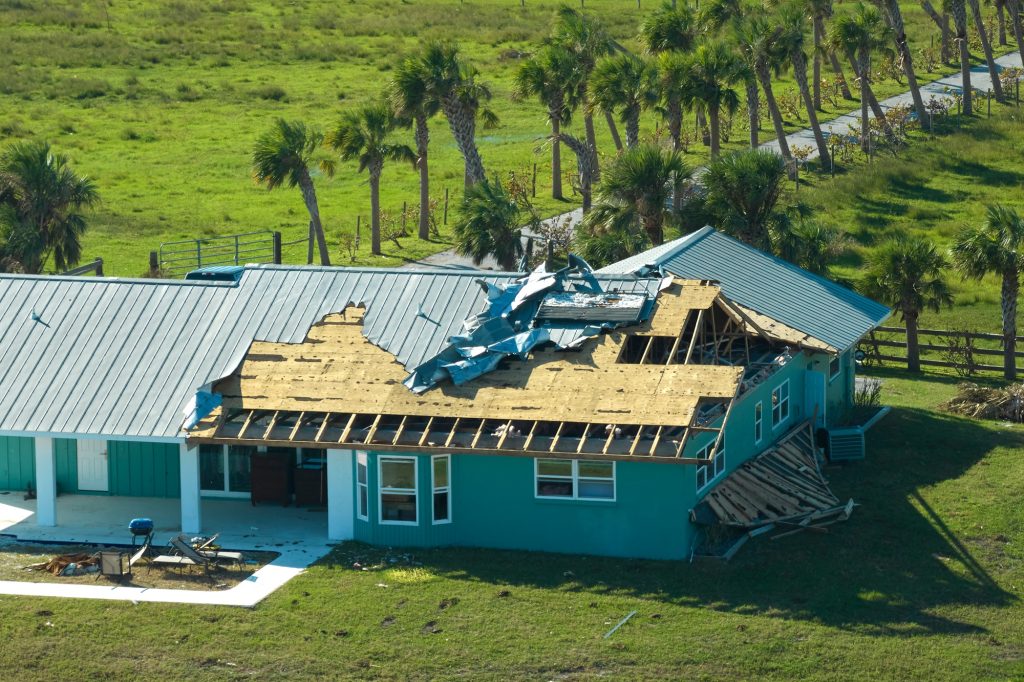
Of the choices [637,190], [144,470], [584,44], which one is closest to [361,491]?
[144,470]

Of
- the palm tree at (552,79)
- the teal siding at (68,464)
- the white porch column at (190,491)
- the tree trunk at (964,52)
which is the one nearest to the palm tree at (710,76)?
the palm tree at (552,79)

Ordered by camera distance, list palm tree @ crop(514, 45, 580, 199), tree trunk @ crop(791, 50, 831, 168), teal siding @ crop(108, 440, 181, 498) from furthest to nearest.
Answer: tree trunk @ crop(791, 50, 831, 168), palm tree @ crop(514, 45, 580, 199), teal siding @ crop(108, 440, 181, 498)

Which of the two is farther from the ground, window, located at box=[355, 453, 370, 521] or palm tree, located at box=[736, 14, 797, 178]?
palm tree, located at box=[736, 14, 797, 178]

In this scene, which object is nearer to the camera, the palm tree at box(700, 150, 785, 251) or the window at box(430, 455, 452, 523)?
the window at box(430, 455, 452, 523)

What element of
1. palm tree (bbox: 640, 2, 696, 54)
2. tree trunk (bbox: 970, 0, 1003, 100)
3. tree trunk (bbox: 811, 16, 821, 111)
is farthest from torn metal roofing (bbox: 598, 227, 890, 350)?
tree trunk (bbox: 970, 0, 1003, 100)

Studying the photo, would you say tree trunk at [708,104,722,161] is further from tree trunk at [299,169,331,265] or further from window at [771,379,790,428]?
window at [771,379,790,428]

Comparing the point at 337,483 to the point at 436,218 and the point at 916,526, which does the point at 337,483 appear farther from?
the point at 436,218

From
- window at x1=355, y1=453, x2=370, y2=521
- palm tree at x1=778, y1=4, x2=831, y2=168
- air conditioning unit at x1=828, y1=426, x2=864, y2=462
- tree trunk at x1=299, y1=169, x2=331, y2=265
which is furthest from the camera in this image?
palm tree at x1=778, y1=4, x2=831, y2=168
